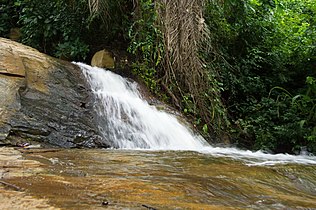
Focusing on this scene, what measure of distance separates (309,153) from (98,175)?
473 cm

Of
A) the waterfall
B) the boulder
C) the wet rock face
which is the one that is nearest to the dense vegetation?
the boulder

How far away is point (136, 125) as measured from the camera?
473 centimetres

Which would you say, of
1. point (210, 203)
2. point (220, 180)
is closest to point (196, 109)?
point (220, 180)

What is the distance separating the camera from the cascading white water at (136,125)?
14.5 feet

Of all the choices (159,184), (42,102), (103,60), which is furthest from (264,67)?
(159,184)

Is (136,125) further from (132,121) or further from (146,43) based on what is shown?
(146,43)

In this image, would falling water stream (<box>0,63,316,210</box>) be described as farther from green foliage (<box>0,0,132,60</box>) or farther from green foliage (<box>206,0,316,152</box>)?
green foliage (<box>0,0,132,60</box>)

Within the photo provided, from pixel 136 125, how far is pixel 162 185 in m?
2.91

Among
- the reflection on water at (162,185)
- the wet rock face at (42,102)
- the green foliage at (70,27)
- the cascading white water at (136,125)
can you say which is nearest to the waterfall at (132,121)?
the cascading white water at (136,125)

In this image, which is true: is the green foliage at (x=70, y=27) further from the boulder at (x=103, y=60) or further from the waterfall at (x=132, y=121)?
the waterfall at (x=132, y=121)

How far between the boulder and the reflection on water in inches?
152

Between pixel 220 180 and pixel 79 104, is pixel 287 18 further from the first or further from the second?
pixel 220 180

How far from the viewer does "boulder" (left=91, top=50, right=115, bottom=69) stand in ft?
21.0

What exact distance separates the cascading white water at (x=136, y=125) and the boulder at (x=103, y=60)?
701 mm
